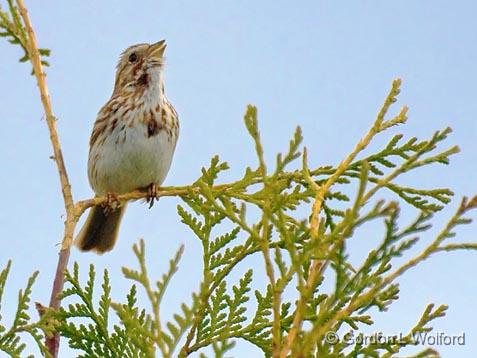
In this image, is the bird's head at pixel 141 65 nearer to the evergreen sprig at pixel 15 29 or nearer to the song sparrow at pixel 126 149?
the song sparrow at pixel 126 149

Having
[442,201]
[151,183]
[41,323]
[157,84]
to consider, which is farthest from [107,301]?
[157,84]

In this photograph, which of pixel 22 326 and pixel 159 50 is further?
pixel 159 50

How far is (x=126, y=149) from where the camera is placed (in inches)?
227

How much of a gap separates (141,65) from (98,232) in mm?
1453

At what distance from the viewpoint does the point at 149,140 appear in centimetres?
577

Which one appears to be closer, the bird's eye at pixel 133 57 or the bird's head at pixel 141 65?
the bird's head at pixel 141 65

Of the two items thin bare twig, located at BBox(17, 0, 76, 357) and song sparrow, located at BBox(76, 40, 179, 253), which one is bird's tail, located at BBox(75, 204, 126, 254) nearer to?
song sparrow, located at BBox(76, 40, 179, 253)

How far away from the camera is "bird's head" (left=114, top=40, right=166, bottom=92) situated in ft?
20.5

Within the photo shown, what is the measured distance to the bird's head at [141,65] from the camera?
20.5 ft

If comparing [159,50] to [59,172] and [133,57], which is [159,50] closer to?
[133,57]

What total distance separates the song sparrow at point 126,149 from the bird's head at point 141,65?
7 centimetres

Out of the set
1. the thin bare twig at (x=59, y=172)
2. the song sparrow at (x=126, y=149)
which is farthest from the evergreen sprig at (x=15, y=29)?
the song sparrow at (x=126, y=149)

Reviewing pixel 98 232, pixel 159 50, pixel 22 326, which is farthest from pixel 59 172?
pixel 159 50

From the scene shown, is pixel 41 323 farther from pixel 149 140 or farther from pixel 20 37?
pixel 149 140
